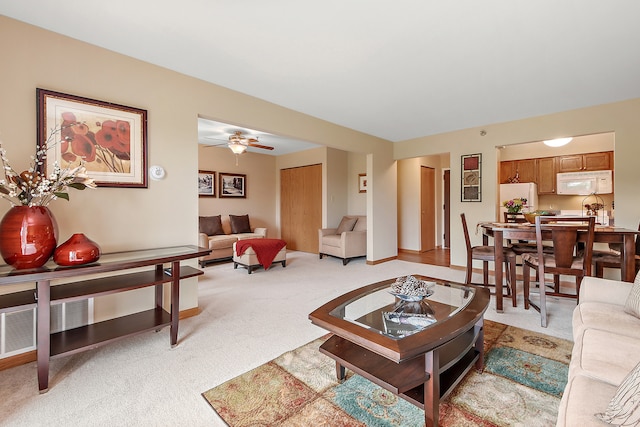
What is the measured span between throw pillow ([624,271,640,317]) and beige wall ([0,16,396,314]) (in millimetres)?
3208

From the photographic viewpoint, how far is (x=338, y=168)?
6.35 meters

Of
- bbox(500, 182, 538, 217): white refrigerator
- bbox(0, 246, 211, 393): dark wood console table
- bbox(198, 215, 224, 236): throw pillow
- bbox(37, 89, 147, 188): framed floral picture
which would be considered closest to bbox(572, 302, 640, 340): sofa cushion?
bbox(0, 246, 211, 393): dark wood console table

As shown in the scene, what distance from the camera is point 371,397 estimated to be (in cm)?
154

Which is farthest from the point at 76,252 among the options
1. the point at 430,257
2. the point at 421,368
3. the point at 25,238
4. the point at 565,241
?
the point at 430,257

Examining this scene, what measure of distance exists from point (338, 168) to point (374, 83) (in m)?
3.47

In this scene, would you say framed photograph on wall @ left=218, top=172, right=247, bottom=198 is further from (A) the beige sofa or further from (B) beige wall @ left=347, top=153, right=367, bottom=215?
(A) the beige sofa

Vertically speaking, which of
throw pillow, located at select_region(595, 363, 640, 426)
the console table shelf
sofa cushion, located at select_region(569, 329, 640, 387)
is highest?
throw pillow, located at select_region(595, 363, 640, 426)

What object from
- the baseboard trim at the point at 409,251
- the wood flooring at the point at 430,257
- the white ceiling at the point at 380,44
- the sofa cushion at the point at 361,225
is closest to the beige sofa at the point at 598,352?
the white ceiling at the point at 380,44

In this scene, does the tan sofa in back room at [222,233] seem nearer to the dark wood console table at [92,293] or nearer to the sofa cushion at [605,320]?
the dark wood console table at [92,293]

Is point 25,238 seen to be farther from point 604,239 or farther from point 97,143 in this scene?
point 604,239

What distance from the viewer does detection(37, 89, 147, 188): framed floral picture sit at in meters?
2.03

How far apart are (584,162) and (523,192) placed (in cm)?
107

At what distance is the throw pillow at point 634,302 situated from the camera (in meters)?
1.54

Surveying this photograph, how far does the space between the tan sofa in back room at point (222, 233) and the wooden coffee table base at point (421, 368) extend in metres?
3.64
